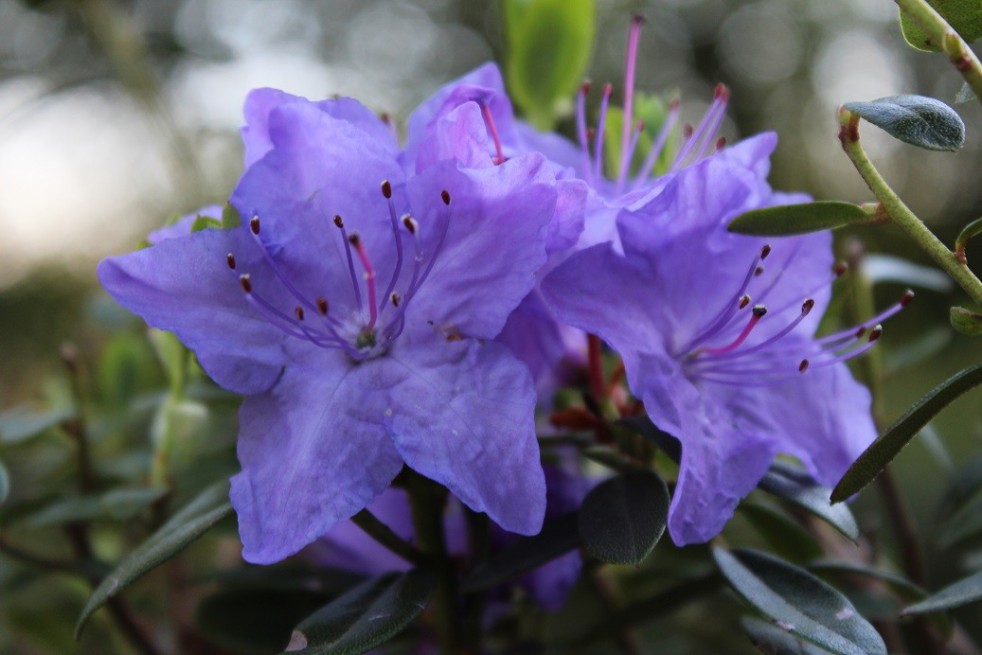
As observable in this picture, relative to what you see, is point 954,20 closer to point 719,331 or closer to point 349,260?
point 719,331

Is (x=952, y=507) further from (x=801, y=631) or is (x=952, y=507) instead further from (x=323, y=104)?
(x=323, y=104)

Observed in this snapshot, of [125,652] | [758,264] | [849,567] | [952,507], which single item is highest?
[758,264]

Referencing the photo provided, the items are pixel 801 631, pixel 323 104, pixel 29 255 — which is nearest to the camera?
pixel 801 631

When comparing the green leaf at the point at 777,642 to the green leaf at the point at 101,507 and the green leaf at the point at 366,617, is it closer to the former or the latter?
the green leaf at the point at 366,617

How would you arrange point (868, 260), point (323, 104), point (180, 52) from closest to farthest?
point (323, 104)
point (868, 260)
point (180, 52)

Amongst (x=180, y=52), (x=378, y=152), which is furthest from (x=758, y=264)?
(x=180, y=52)

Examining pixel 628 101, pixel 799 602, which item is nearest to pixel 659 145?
pixel 628 101
